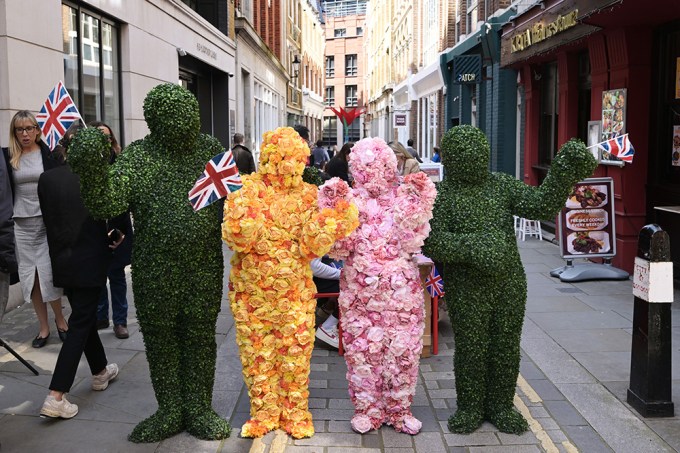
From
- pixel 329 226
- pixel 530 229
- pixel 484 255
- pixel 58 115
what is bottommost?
pixel 530 229

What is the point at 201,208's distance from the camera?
13.1 feet

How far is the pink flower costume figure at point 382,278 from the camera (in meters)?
4.12

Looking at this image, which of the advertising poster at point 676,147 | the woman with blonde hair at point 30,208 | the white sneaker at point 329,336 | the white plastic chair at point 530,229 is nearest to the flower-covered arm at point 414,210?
the white sneaker at point 329,336

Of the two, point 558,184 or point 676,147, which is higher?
point 676,147

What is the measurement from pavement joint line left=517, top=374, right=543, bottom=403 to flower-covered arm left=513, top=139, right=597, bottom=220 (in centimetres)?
133

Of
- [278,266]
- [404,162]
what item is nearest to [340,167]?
[404,162]

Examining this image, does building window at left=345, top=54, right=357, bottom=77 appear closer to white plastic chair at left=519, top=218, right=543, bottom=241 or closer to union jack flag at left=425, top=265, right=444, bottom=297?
white plastic chair at left=519, top=218, right=543, bottom=241

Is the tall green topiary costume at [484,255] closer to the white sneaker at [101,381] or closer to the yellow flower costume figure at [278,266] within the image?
the yellow flower costume figure at [278,266]

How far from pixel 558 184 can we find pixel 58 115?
3452 mm

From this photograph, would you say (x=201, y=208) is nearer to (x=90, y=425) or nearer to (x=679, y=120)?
(x=90, y=425)

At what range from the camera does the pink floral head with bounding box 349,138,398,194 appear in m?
4.14

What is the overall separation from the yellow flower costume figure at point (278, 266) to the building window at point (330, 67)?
76206 millimetres

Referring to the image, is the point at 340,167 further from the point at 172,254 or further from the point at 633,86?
the point at 172,254

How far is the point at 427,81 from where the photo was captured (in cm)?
2848
